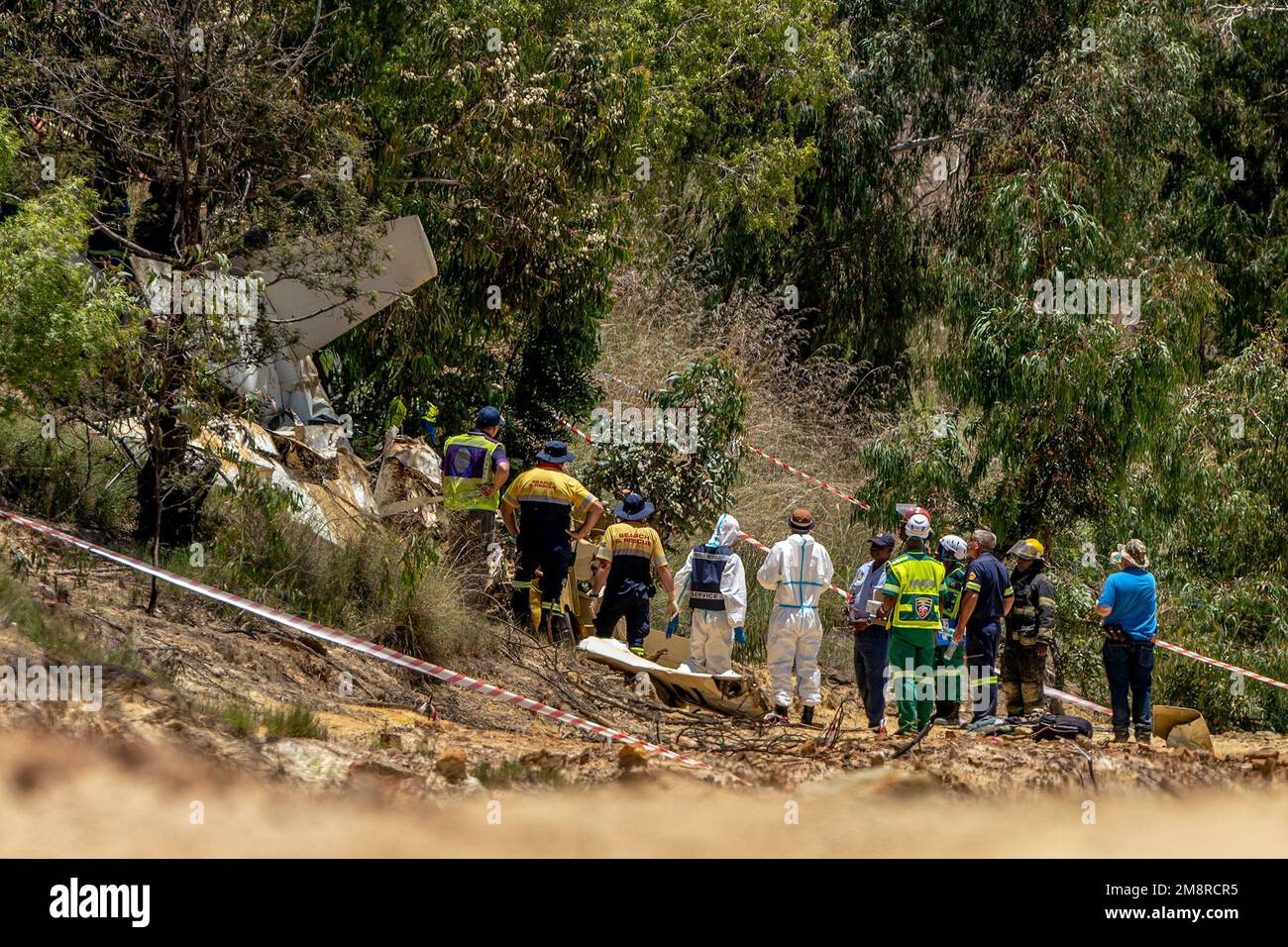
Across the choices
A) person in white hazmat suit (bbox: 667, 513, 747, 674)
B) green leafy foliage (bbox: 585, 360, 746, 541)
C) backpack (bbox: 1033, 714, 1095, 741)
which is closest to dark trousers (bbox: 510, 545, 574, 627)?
person in white hazmat suit (bbox: 667, 513, 747, 674)

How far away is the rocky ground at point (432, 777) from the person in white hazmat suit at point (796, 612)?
1136 millimetres

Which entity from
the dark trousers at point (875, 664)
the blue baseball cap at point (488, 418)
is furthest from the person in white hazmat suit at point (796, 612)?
the blue baseball cap at point (488, 418)

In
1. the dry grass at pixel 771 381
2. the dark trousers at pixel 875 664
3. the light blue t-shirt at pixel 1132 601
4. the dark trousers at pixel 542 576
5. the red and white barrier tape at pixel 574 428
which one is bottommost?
the dark trousers at pixel 875 664

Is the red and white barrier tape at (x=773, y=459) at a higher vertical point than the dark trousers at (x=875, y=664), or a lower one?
higher

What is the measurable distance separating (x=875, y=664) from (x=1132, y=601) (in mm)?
2145

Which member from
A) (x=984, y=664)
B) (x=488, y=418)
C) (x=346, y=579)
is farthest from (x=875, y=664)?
(x=346, y=579)

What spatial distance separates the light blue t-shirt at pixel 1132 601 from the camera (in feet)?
38.7

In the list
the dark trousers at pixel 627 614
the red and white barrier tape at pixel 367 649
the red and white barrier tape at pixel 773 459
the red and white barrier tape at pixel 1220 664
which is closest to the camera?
the red and white barrier tape at pixel 367 649

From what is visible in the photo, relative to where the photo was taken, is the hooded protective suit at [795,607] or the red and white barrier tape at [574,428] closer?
the hooded protective suit at [795,607]

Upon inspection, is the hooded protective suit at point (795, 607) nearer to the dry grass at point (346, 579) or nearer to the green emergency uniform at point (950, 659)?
the green emergency uniform at point (950, 659)

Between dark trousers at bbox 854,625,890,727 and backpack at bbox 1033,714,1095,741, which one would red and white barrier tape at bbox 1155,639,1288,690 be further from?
dark trousers at bbox 854,625,890,727

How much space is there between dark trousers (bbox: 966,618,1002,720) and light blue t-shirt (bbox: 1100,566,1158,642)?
101cm

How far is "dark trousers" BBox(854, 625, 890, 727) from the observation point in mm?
11945
